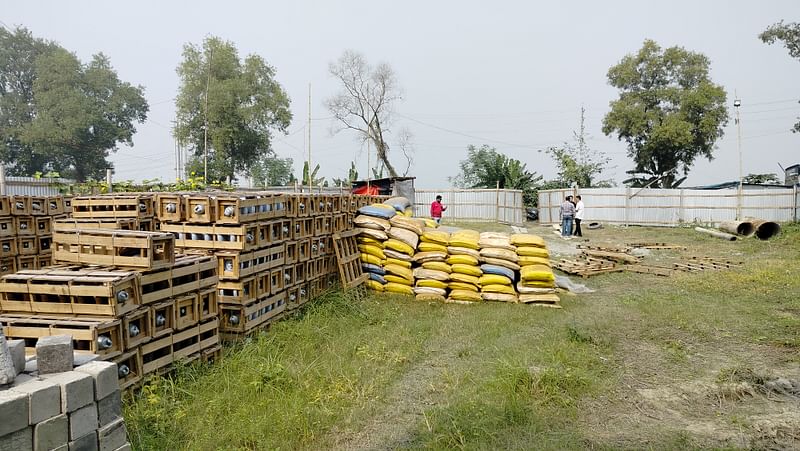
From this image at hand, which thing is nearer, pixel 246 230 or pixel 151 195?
pixel 246 230

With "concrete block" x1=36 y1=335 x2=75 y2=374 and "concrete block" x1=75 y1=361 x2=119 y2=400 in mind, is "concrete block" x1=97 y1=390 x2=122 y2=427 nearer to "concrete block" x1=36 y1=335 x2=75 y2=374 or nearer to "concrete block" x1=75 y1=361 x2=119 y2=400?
"concrete block" x1=75 y1=361 x2=119 y2=400

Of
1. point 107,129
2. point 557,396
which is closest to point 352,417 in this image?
point 557,396

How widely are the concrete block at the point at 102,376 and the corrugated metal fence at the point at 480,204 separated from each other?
22.5 m

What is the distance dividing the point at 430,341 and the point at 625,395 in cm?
262

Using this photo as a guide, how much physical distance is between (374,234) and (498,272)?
2.55 metres

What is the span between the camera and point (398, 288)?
→ 9.75m

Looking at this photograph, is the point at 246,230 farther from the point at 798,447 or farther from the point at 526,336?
the point at 798,447

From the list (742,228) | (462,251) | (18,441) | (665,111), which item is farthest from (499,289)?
(665,111)

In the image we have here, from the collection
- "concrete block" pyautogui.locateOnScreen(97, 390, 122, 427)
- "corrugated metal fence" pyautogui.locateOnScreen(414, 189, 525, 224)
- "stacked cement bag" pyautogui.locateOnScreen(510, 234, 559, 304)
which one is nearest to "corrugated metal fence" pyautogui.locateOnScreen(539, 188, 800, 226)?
"corrugated metal fence" pyautogui.locateOnScreen(414, 189, 525, 224)

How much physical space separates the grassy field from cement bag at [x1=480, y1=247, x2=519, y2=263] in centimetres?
109

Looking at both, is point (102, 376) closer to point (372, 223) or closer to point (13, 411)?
point (13, 411)

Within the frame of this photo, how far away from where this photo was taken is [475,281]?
9.37 m

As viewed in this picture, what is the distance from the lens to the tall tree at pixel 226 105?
33.0 m

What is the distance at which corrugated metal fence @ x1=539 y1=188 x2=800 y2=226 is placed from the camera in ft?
71.7
